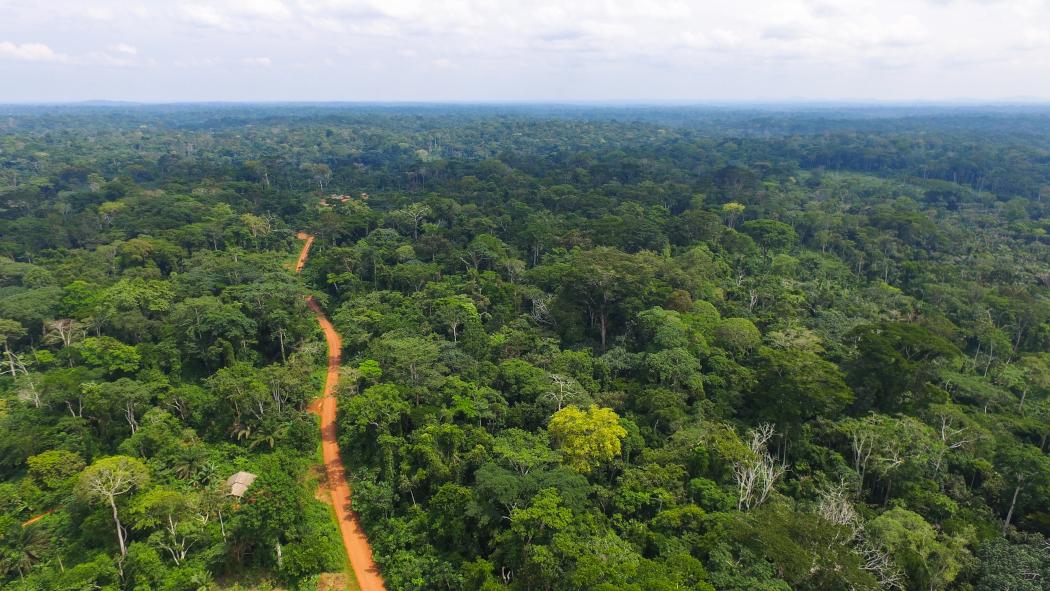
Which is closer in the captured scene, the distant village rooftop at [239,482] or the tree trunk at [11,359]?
the distant village rooftop at [239,482]

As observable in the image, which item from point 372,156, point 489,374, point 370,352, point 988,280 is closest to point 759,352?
point 489,374

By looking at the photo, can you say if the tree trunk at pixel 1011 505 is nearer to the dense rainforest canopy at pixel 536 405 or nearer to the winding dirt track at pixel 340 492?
the dense rainforest canopy at pixel 536 405

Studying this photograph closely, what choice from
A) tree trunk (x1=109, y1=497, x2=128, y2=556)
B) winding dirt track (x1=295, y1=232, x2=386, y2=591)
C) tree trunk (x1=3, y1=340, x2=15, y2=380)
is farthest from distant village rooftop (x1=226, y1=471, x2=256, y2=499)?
tree trunk (x1=3, y1=340, x2=15, y2=380)

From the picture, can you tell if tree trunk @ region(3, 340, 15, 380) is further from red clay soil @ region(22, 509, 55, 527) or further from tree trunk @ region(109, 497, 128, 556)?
tree trunk @ region(109, 497, 128, 556)

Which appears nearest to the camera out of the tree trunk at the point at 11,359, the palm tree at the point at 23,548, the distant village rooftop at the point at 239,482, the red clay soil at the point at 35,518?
the palm tree at the point at 23,548

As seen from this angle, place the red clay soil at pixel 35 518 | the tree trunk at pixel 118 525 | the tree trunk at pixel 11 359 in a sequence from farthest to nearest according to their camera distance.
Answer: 1. the tree trunk at pixel 11 359
2. the red clay soil at pixel 35 518
3. the tree trunk at pixel 118 525

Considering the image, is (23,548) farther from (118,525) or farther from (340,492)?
(340,492)

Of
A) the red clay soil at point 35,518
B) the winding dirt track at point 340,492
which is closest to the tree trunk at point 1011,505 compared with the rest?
the winding dirt track at point 340,492
